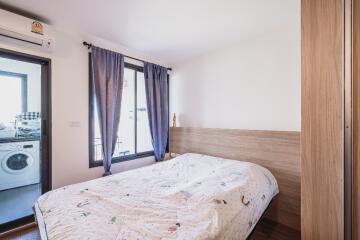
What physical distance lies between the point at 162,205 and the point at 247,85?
1988 mm

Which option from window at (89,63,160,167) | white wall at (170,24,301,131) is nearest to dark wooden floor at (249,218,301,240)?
white wall at (170,24,301,131)

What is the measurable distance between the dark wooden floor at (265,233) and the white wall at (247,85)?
1182 millimetres

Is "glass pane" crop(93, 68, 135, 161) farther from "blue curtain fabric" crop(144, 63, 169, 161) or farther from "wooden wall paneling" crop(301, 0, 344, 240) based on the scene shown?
"wooden wall paneling" crop(301, 0, 344, 240)

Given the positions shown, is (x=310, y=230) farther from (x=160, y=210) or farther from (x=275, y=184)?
(x=275, y=184)

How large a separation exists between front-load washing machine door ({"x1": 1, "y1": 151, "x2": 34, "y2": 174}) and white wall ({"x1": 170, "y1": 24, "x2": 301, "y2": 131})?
274 centimetres

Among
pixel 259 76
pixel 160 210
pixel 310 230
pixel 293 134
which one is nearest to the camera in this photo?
pixel 310 230

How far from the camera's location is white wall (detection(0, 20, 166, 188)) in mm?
2268

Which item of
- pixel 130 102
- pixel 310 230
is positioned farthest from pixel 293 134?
pixel 130 102

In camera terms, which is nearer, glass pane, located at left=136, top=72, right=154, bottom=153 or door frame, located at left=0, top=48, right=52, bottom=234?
door frame, located at left=0, top=48, right=52, bottom=234

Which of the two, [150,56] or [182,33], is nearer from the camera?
[182,33]

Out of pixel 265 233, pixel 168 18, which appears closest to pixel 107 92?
pixel 168 18

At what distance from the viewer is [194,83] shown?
3.27 m

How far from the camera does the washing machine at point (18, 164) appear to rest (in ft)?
9.55

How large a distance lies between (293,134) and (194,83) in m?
1.78
